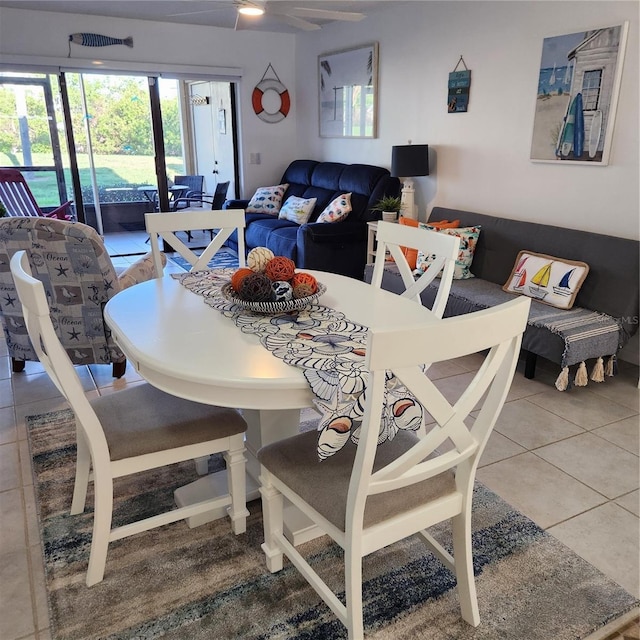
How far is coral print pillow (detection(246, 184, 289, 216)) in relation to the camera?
19.2 ft

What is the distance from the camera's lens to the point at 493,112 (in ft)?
12.7

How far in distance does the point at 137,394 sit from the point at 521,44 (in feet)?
11.0

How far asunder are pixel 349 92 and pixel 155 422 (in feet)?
15.2

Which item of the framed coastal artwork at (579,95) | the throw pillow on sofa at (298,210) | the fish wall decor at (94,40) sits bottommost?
the throw pillow on sofa at (298,210)

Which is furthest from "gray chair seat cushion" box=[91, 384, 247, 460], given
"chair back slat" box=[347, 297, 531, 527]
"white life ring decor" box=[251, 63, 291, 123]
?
"white life ring decor" box=[251, 63, 291, 123]

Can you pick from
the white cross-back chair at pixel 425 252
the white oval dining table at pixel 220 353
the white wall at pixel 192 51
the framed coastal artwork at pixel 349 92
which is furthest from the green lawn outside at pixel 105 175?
the white cross-back chair at pixel 425 252

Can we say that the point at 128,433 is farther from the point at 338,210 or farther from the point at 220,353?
the point at 338,210

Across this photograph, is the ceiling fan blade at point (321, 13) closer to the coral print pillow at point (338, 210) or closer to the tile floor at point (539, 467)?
the coral print pillow at point (338, 210)

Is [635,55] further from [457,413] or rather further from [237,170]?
[237,170]

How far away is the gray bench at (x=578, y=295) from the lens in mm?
2843

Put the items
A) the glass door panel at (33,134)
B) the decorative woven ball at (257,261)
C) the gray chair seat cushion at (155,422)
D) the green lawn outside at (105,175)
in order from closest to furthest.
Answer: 1. the gray chair seat cushion at (155,422)
2. the decorative woven ball at (257,261)
3. the glass door panel at (33,134)
4. the green lawn outside at (105,175)

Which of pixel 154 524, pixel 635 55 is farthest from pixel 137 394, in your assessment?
pixel 635 55

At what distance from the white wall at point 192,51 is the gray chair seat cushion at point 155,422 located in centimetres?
489

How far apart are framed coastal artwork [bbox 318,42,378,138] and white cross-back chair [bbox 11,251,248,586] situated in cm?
408
